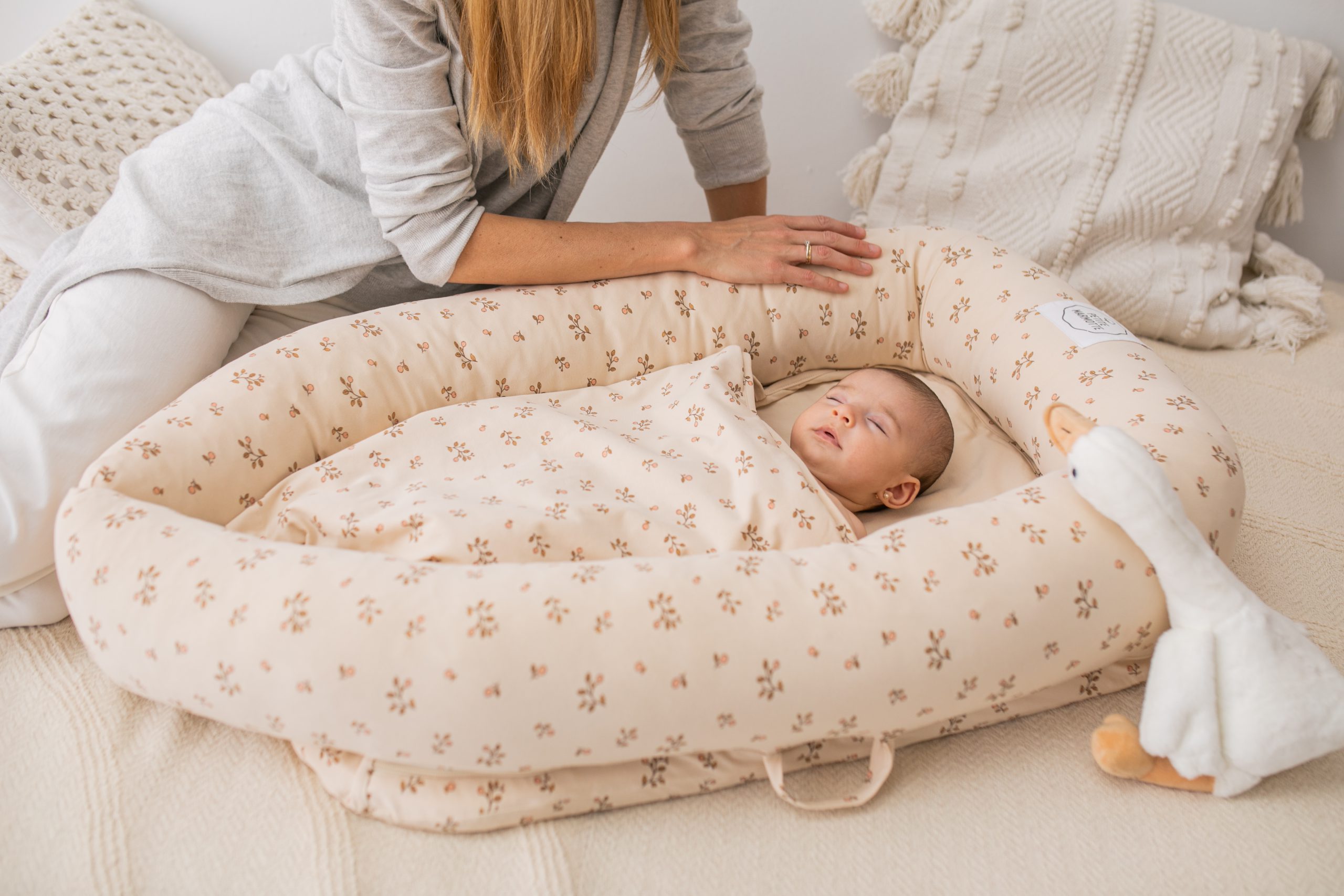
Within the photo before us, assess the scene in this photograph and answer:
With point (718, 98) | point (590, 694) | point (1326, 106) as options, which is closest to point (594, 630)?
point (590, 694)

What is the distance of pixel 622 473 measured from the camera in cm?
99

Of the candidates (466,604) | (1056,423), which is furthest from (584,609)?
(1056,423)

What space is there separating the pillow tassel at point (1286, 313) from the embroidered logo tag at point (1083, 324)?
565mm

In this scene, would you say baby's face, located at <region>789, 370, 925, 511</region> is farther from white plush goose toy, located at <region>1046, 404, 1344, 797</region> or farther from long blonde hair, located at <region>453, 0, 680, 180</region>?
long blonde hair, located at <region>453, 0, 680, 180</region>

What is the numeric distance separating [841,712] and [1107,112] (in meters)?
1.15

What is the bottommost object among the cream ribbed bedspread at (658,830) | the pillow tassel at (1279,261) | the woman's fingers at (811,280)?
the cream ribbed bedspread at (658,830)

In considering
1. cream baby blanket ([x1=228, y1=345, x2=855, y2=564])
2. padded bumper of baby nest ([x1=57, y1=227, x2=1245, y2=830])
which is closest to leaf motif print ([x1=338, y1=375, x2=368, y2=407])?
cream baby blanket ([x1=228, y1=345, x2=855, y2=564])

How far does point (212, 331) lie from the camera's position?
3.47ft

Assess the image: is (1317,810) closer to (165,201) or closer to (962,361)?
(962,361)

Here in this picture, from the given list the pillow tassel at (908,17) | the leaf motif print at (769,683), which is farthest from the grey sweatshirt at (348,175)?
the leaf motif print at (769,683)

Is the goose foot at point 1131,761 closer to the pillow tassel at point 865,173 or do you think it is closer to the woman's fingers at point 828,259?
the woman's fingers at point 828,259

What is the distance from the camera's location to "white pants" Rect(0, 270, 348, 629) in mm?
882

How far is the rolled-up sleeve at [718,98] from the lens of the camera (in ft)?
3.94

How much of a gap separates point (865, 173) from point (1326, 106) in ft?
2.30
